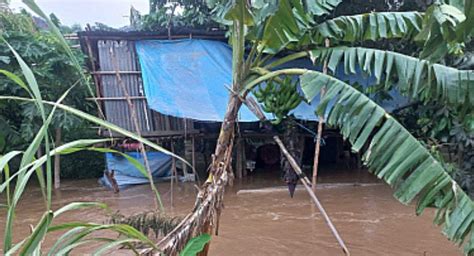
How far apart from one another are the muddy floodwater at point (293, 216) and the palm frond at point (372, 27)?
2.71 m

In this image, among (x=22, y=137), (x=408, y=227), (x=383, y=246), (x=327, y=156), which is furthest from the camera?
(x=327, y=156)

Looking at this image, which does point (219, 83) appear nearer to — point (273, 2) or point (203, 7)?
point (203, 7)

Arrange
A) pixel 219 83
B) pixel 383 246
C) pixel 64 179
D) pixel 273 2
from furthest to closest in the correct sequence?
pixel 64 179, pixel 219 83, pixel 383 246, pixel 273 2

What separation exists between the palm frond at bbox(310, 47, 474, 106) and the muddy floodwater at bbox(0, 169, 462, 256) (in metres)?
2.79

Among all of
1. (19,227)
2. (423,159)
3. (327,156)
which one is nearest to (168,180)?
(19,227)

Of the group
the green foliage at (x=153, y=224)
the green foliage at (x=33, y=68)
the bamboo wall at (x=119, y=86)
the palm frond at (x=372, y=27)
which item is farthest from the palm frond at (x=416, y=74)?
the green foliage at (x=33, y=68)

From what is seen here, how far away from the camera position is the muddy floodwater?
571 cm

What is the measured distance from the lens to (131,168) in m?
10.2

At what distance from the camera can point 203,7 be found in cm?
1057

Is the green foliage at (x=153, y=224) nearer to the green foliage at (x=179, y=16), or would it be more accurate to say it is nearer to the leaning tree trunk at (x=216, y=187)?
the leaning tree trunk at (x=216, y=187)

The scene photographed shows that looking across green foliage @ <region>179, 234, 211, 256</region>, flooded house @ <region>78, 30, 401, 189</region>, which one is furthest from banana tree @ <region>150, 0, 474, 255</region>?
flooded house @ <region>78, 30, 401, 189</region>

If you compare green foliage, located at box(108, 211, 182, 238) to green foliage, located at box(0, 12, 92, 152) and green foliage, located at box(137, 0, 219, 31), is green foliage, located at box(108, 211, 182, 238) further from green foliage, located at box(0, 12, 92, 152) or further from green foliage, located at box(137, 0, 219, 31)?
green foliage, located at box(137, 0, 219, 31)

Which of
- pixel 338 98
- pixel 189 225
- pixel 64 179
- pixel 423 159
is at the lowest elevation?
pixel 64 179

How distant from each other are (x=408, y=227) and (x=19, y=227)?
19.6 feet
